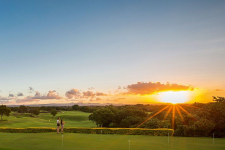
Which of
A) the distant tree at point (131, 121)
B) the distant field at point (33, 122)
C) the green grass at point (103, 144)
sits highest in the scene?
the green grass at point (103, 144)

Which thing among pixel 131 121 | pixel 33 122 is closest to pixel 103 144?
pixel 131 121

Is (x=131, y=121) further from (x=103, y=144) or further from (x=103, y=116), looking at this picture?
(x=103, y=144)

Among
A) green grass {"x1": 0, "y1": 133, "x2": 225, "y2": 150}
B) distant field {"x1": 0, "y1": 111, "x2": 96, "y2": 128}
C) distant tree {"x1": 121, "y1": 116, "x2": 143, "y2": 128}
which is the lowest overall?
distant field {"x1": 0, "y1": 111, "x2": 96, "y2": 128}

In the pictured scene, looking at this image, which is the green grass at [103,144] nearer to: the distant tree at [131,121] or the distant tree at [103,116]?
the distant tree at [131,121]

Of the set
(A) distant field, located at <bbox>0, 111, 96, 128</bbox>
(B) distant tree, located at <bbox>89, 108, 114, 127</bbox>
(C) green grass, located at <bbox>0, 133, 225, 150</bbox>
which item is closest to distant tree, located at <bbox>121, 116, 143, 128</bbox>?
(B) distant tree, located at <bbox>89, 108, 114, 127</bbox>

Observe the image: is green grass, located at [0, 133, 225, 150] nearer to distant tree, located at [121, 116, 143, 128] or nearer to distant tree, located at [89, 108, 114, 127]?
distant tree, located at [121, 116, 143, 128]

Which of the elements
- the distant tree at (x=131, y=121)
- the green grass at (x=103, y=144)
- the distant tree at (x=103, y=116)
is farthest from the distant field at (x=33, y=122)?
the green grass at (x=103, y=144)

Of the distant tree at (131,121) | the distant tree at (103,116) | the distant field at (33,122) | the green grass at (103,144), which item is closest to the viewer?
the green grass at (103,144)

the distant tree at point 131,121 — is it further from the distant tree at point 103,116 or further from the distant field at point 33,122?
the distant field at point 33,122

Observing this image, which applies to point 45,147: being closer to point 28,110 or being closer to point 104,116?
point 104,116

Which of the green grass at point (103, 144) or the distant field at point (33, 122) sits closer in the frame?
the green grass at point (103, 144)

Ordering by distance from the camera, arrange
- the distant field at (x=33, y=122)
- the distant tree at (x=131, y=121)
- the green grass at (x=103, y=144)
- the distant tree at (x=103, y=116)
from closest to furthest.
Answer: the green grass at (x=103, y=144)
the distant tree at (x=131, y=121)
the distant field at (x=33, y=122)
the distant tree at (x=103, y=116)

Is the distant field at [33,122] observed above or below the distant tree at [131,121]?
below

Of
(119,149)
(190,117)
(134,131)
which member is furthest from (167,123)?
(119,149)
